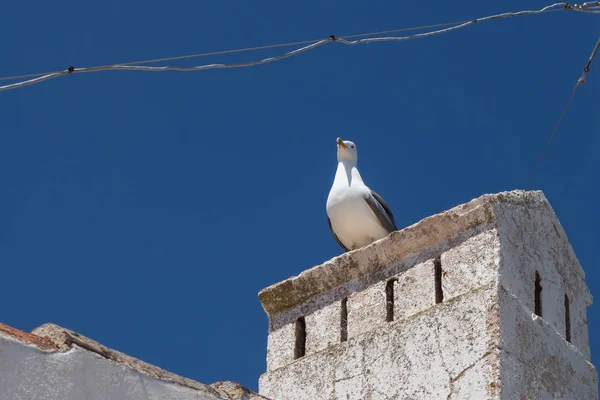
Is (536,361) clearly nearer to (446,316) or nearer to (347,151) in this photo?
(446,316)

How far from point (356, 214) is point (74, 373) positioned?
4.57 metres

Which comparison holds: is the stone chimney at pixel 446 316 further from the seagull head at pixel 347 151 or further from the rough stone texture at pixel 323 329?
the seagull head at pixel 347 151

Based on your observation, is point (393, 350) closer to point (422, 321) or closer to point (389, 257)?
point (422, 321)

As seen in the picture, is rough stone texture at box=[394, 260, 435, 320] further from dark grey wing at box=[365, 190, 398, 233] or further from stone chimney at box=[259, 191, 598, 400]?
dark grey wing at box=[365, 190, 398, 233]

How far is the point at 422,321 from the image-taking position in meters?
7.33

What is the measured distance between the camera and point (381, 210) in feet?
29.2

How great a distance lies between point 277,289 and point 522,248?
5.75 ft

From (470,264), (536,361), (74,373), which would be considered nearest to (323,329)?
(470,264)

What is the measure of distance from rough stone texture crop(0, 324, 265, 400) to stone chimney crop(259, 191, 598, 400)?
2393 millimetres

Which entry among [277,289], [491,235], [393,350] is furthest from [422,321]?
[277,289]

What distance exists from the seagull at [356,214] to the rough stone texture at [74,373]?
386 centimetres

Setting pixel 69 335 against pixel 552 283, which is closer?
pixel 69 335

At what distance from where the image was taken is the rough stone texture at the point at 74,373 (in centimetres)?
423

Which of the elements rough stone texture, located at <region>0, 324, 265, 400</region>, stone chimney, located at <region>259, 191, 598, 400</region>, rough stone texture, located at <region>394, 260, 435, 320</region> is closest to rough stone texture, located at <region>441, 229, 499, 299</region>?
stone chimney, located at <region>259, 191, 598, 400</region>
